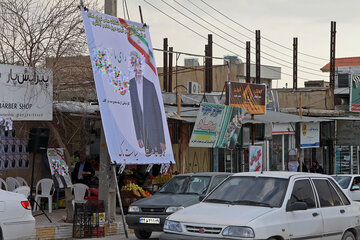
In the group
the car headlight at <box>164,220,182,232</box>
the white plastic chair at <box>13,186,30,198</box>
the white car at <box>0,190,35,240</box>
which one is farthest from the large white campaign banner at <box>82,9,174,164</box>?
the car headlight at <box>164,220,182,232</box>

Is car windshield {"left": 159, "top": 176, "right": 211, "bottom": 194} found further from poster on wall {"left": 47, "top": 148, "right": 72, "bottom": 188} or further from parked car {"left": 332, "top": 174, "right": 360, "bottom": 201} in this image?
parked car {"left": 332, "top": 174, "right": 360, "bottom": 201}

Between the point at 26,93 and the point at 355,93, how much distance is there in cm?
2672

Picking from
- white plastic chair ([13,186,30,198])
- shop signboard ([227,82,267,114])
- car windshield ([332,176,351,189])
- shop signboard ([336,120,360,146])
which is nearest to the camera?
white plastic chair ([13,186,30,198])

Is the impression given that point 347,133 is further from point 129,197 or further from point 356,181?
point 129,197

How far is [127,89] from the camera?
50.8ft

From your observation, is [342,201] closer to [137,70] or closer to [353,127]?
[137,70]

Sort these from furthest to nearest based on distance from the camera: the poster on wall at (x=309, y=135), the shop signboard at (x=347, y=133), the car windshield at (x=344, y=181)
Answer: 1. the shop signboard at (x=347, y=133)
2. the poster on wall at (x=309, y=135)
3. the car windshield at (x=344, y=181)

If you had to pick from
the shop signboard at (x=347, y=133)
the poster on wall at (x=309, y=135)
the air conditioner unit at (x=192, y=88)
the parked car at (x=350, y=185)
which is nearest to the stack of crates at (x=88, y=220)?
the parked car at (x=350, y=185)

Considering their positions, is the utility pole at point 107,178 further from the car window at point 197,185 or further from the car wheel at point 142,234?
the car window at point 197,185

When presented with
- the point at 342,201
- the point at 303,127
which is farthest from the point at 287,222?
the point at 303,127

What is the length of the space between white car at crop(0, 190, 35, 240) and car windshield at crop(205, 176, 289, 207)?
3.18 metres

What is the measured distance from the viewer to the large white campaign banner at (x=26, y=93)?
48.2 ft

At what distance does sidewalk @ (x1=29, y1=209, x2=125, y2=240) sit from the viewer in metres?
13.9

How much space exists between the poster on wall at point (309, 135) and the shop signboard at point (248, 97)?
8.03 metres
